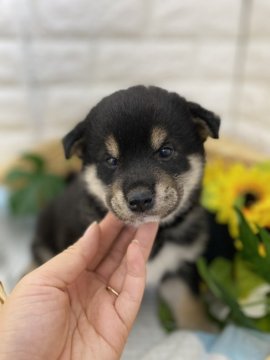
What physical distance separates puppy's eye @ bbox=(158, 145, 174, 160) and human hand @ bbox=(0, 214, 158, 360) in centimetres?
23

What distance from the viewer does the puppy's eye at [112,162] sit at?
5.02 ft

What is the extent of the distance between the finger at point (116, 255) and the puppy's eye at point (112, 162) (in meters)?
0.28

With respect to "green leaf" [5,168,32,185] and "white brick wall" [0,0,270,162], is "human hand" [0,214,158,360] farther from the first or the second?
"white brick wall" [0,0,270,162]

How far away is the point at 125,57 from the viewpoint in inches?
106

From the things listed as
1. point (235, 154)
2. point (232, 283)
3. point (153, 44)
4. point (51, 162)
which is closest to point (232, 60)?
point (153, 44)

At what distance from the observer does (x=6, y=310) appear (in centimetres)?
127

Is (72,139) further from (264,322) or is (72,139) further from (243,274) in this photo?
(264,322)

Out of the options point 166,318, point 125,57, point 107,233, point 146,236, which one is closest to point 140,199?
point 146,236

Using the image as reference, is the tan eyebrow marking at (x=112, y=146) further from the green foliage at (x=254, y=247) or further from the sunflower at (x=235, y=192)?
the sunflower at (x=235, y=192)

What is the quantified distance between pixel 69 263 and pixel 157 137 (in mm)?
468

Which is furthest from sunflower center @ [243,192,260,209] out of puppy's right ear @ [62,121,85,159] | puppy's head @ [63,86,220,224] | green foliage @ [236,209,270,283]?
puppy's right ear @ [62,121,85,159]

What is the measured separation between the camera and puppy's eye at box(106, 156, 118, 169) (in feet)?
5.02

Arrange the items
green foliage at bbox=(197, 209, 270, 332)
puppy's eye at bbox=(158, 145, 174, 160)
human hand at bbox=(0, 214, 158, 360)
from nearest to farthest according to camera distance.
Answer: human hand at bbox=(0, 214, 158, 360) → puppy's eye at bbox=(158, 145, 174, 160) → green foliage at bbox=(197, 209, 270, 332)

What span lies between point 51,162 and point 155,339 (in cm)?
117
